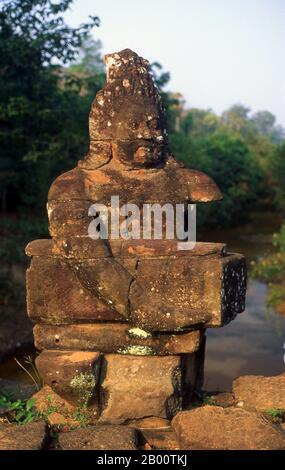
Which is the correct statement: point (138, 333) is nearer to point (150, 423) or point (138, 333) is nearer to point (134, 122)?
point (150, 423)

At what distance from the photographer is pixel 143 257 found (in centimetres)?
389

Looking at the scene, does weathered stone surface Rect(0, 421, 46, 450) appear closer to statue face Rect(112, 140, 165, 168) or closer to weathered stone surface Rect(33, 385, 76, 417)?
weathered stone surface Rect(33, 385, 76, 417)

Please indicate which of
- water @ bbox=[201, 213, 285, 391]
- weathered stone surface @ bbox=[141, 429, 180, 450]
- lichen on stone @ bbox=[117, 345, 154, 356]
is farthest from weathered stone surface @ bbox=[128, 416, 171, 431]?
water @ bbox=[201, 213, 285, 391]

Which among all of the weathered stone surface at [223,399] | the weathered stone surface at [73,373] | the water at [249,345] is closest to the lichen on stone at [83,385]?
the weathered stone surface at [73,373]

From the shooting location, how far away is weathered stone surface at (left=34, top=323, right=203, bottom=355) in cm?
393

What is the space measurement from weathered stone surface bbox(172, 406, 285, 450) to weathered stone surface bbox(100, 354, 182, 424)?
334mm

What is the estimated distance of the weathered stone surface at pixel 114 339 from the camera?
3930 millimetres

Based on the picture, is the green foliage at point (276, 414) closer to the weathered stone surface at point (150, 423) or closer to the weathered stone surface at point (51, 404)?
the weathered stone surface at point (150, 423)

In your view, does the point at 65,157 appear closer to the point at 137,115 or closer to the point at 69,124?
the point at 69,124

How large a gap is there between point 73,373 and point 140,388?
474 mm

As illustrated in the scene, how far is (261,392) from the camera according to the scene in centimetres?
418

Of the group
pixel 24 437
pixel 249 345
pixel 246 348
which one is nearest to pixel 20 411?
pixel 24 437

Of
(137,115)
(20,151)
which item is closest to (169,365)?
(137,115)
